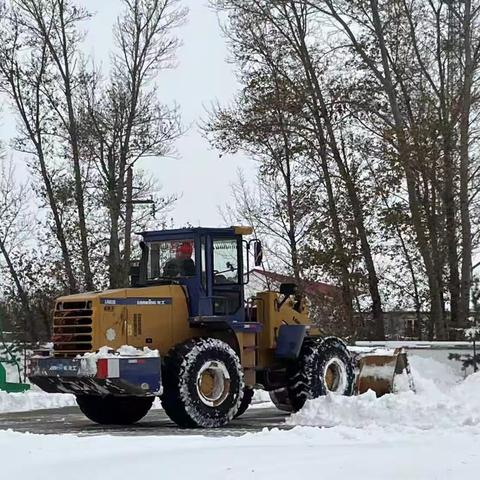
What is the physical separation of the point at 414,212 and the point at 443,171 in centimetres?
143

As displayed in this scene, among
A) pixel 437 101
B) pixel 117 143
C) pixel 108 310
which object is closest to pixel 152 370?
pixel 108 310

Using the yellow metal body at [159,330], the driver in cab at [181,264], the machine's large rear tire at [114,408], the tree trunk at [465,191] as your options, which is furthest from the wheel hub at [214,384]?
the tree trunk at [465,191]

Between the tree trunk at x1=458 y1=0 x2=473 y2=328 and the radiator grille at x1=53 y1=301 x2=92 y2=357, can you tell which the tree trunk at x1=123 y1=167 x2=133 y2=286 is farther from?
the radiator grille at x1=53 y1=301 x2=92 y2=357

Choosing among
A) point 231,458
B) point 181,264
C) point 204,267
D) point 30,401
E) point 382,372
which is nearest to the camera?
point 231,458

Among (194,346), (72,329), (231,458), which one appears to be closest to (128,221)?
(72,329)

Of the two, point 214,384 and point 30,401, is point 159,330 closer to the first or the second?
point 214,384

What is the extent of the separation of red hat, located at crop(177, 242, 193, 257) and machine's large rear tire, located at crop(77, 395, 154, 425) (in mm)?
2518

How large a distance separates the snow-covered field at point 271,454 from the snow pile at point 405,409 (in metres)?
0.10

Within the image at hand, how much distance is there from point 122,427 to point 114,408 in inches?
28.5

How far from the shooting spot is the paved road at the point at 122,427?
12867mm

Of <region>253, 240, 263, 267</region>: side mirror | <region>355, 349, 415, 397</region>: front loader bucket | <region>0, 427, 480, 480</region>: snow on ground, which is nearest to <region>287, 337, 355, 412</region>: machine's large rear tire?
<region>355, 349, 415, 397</region>: front loader bucket

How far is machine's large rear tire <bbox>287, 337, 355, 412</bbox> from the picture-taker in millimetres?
14867

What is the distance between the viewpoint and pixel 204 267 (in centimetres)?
1405

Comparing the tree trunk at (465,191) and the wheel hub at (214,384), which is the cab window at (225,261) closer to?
the wheel hub at (214,384)
